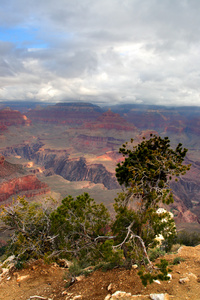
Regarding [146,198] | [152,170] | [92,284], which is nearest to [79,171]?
[146,198]

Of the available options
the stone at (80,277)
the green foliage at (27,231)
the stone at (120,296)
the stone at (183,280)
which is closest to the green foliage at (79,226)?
the green foliage at (27,231)

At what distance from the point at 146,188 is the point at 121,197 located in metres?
1.71

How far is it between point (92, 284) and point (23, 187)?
68322mm

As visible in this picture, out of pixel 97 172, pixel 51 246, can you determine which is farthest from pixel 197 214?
pixel 51 246

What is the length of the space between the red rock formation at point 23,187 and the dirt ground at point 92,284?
190 ft

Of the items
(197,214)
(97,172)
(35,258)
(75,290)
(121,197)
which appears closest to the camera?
(75,290)

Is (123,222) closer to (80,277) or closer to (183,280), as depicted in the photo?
(80,277)

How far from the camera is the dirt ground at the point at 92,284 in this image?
335 inches

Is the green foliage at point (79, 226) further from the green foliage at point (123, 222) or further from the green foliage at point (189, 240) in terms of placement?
the green foliage at point (189, 240)

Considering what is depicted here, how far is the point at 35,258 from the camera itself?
15078 mm

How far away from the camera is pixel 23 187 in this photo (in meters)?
71.9

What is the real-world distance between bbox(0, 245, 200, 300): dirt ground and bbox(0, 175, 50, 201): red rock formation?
58.1 metres

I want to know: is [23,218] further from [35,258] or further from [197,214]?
[197,214]

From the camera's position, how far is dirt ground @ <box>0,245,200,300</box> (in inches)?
335
